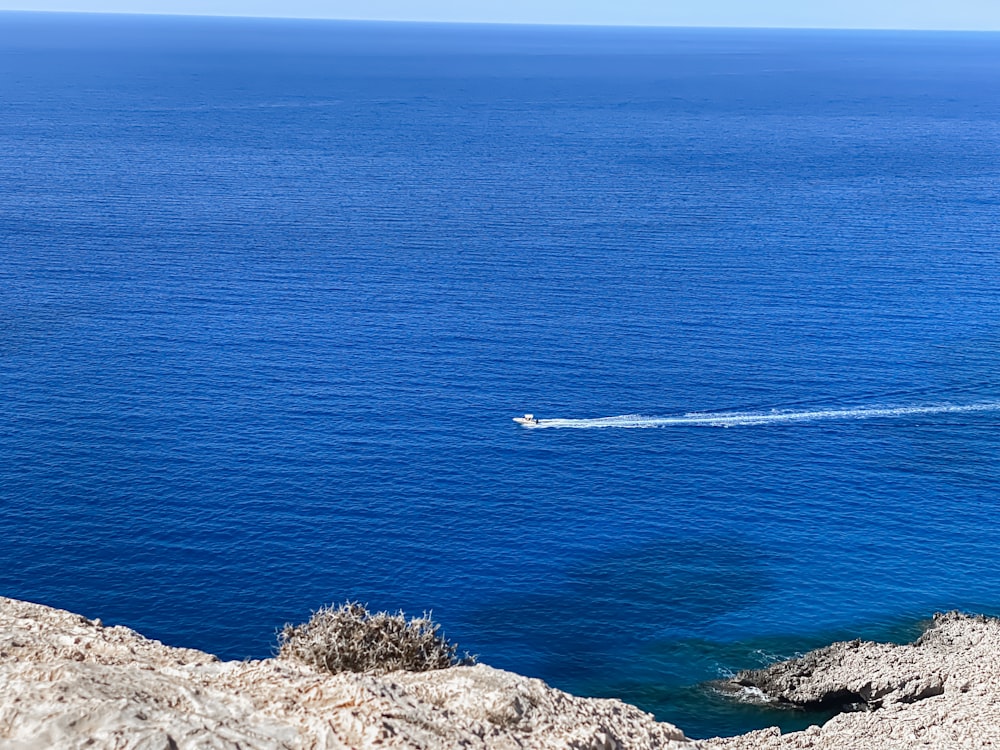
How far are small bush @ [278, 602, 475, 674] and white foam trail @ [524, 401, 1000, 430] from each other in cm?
8188

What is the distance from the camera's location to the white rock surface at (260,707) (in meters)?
34.3

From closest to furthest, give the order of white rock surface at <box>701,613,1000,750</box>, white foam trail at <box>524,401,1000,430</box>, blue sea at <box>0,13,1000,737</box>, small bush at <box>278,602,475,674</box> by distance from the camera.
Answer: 1. small bush at <box>278,602,475,674</box>
2. white rock surface at <box>701,613,1000,750</box>
3. blue sea at <box>0,13,1000,737</box>
4. white foam trail at <box>524,401,1000,430</box>

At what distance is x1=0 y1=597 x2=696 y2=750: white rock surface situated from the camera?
3434cm

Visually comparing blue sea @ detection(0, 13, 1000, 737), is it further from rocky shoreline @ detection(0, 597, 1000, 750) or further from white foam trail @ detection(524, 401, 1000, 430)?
rocky shoreline @ detection(0, 597, 1000, 750)

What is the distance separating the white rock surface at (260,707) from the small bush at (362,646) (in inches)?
154

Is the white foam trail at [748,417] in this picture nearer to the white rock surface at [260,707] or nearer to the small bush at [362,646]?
the small bush at [362,646]

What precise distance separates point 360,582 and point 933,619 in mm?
46127

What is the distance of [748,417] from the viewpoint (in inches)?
5418

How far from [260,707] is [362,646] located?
1181 cm

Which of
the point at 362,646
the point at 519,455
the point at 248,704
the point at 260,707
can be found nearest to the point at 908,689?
the point at 362,646

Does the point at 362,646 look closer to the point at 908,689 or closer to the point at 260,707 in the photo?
the point at 260,707

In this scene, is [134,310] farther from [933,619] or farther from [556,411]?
[933,619]

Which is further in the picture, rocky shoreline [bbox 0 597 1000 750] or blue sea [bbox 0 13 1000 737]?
blue sea [bbox 0 13 1000 737]

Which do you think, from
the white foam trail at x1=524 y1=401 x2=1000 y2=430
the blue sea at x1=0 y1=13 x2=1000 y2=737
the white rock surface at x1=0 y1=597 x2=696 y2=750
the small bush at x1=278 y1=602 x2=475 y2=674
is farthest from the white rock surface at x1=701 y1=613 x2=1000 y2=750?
the white foam trail at x1=524 y1=401 x2=1000 y2=430
